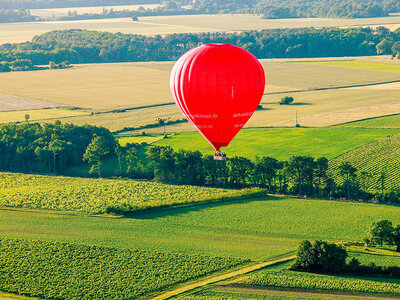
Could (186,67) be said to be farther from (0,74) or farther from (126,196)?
(0,74)

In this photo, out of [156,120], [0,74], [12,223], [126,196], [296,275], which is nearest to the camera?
[296,275]

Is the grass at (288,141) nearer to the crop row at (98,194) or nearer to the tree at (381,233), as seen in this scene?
the crop row at (98,194)

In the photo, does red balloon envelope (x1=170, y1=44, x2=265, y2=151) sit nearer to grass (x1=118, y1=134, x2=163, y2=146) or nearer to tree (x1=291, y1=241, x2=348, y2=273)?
tree (x1=291, y1=241, x2=348, y2=273)

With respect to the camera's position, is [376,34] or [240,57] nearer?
[240,57]

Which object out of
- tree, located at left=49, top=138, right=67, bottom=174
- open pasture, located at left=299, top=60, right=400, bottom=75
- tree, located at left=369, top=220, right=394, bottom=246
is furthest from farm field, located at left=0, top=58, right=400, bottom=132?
tree, located at left=369, top=220, right=394, bottom=246

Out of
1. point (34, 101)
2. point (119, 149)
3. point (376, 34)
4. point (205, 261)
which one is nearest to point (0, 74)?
point (34, 101)

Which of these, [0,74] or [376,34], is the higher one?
[376,34]

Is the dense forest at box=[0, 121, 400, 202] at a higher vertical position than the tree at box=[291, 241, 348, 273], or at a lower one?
higher

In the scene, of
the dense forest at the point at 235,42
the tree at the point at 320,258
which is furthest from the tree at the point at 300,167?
the dense forest at the point at 235,42
